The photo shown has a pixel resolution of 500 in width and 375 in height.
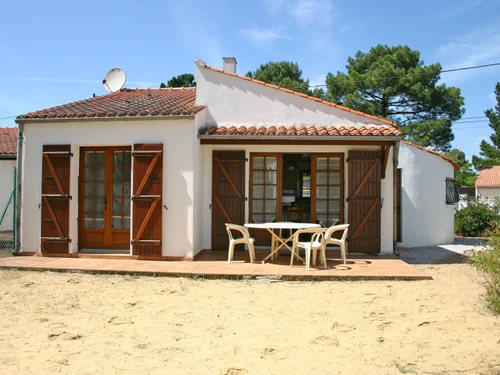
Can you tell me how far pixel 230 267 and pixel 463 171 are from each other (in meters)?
34.9

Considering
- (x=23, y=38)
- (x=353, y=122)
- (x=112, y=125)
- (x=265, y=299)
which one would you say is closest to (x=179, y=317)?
(x=265, y=299)

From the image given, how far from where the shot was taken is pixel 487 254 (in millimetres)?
3697

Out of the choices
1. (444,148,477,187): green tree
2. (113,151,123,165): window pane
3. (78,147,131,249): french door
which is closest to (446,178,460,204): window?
(78,147,131,249): french door

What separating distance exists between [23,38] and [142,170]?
19.0ft

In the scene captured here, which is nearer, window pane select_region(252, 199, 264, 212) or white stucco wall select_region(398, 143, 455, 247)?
window pane select_region(252, 199, 264, 212)

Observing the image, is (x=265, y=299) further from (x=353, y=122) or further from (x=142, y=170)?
(x=353, y=122)

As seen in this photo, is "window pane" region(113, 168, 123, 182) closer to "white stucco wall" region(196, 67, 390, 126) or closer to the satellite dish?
"white stucco wall" region(196, 67, 390, 126)

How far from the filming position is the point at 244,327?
435 centimetres

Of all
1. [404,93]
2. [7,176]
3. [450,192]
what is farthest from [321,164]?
[404,93]

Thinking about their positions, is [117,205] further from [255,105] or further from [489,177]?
[489,177]

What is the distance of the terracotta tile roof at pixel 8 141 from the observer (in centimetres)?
1209

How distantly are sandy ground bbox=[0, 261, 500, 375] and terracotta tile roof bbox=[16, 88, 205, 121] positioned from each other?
3.23 meters

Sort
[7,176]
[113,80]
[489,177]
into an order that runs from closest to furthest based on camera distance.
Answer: [113,80] → [7,176] → [489,177]

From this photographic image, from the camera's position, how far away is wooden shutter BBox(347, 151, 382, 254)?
8328 mm
